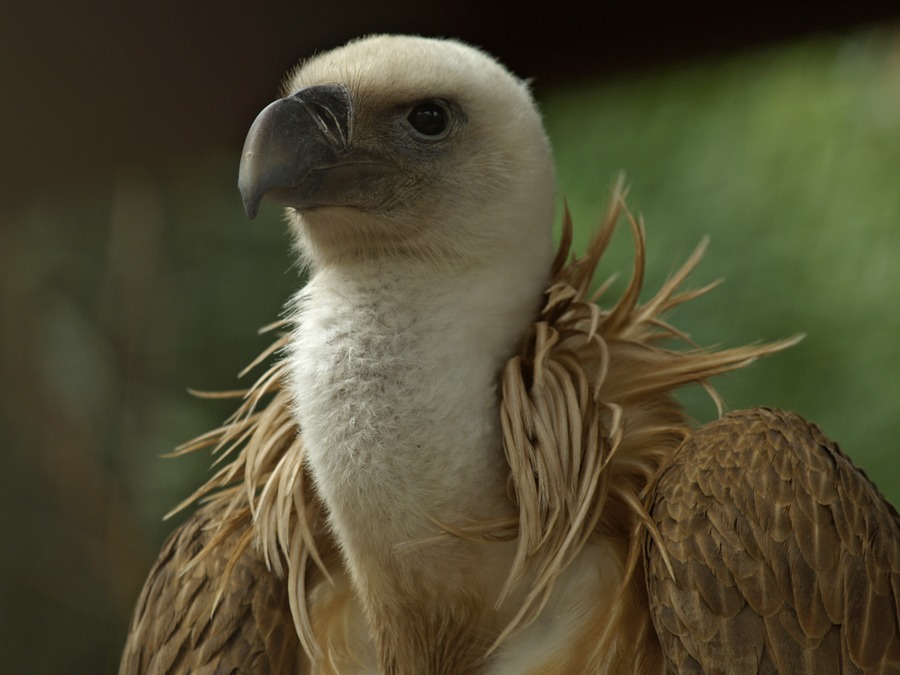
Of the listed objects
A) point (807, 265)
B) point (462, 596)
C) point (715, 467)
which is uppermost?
point (715, 467)

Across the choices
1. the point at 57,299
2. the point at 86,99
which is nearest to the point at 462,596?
the point at 86,99

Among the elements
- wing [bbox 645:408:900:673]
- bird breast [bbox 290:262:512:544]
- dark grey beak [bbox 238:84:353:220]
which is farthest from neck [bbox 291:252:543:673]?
wing [bbox 645:408:900:673]

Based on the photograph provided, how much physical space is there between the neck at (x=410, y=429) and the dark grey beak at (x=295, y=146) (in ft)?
0.56

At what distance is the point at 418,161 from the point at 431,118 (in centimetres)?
7

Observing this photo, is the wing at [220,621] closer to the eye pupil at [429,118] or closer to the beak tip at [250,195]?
the beak tip at [250,195]

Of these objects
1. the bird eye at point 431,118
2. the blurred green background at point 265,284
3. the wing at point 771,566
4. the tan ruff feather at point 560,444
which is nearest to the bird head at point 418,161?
the bird eye at point 431,118

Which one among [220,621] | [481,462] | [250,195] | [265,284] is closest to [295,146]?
[250,195]

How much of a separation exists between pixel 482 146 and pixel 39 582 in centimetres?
316

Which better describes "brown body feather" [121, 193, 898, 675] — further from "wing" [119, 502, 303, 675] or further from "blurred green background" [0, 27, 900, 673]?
"blurred green background" [0, 27, 900, 673]

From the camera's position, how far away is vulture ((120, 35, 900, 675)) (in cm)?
154

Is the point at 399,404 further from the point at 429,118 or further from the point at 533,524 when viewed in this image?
the point at 429,118

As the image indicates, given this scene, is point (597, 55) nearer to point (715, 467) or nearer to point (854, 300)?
point (854, 300)

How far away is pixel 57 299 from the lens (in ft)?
14.1

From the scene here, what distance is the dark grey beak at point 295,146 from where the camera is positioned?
1.60 metres
